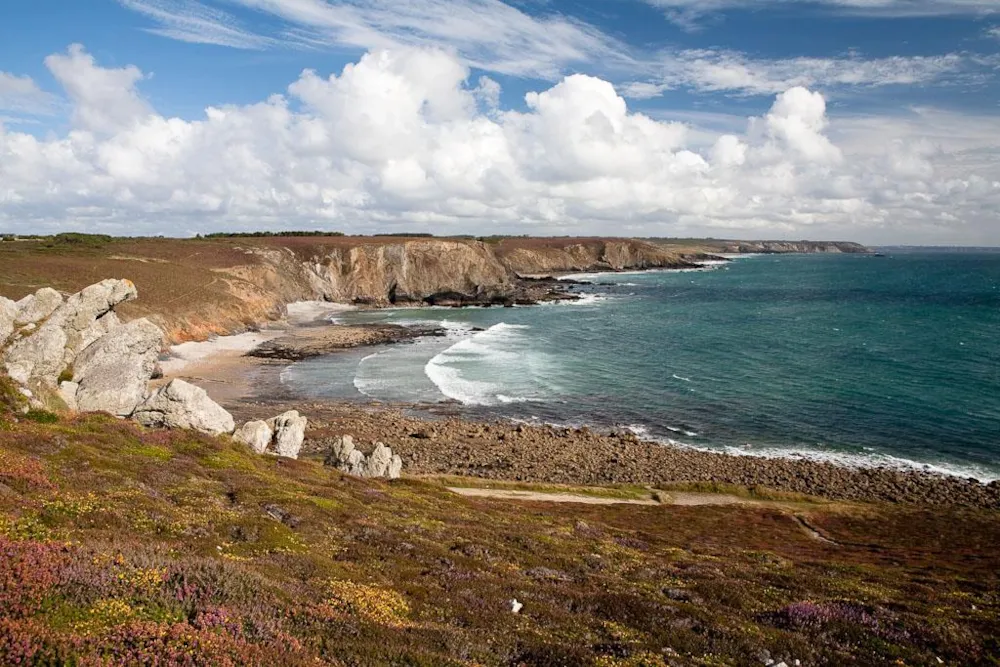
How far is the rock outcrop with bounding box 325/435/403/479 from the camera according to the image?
36250 mm

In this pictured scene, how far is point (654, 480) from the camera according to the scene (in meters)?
42.7

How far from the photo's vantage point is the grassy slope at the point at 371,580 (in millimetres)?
9000

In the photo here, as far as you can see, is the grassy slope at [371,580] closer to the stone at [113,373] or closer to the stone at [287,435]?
the stone at [113,373]

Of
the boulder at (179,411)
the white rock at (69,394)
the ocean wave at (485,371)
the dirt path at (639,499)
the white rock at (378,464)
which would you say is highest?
the white rock at (69,394)

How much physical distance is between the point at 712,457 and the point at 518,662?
3982 cm

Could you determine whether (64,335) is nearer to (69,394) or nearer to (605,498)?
(69,394)

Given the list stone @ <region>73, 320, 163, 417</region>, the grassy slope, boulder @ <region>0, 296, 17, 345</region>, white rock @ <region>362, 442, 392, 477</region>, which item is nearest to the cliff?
boulder @ <region>0, 296, 17, 345</region>

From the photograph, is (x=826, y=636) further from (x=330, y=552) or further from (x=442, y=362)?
(x=442, y=362)

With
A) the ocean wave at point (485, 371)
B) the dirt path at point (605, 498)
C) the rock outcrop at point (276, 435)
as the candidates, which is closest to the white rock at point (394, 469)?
the dirt path at point (605, 498)

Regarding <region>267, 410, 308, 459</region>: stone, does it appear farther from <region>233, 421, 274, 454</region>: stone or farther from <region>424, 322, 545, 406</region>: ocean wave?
<region>424, 322, 545, 406</region>: ocean wave

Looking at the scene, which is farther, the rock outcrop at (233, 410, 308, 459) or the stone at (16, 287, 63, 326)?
the rock outcrop at (233, 410, 308, 459)

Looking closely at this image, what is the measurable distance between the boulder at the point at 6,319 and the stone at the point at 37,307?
31 centimetres

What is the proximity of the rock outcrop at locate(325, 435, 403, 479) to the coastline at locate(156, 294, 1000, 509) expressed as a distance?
12.0ft

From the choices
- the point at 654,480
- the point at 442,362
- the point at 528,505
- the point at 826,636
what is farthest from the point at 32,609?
the point at 442,362
